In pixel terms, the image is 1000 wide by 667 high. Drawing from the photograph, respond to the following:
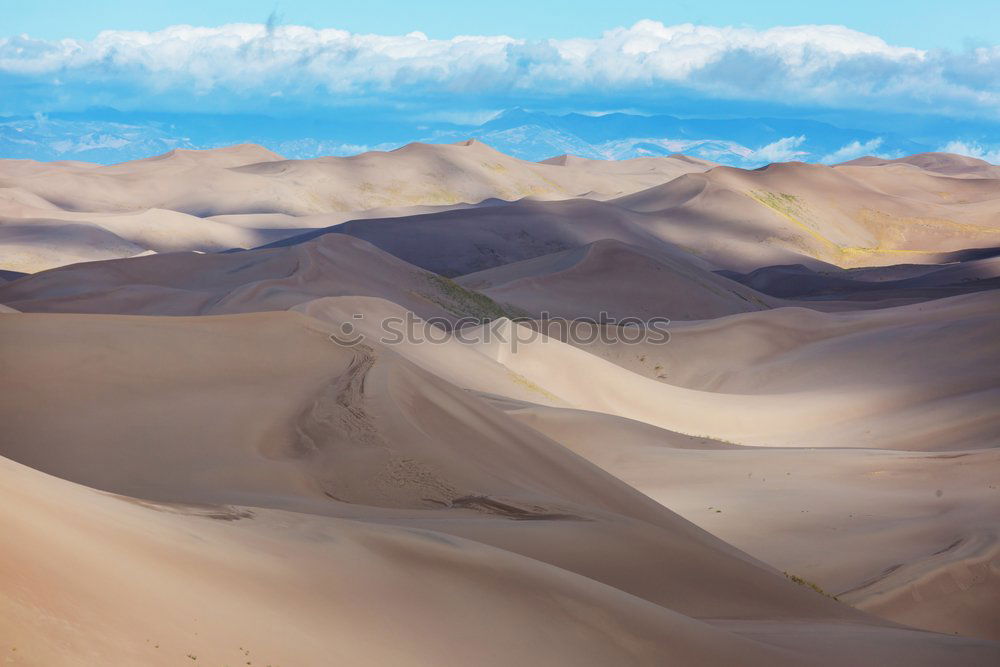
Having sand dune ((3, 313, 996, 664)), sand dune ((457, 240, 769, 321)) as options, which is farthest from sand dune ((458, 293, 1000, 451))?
sand dune ((3, 313, 996, 664))

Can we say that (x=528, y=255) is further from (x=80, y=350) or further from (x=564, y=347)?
(x=80, y=350)

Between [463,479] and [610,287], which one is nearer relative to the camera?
[463,479]

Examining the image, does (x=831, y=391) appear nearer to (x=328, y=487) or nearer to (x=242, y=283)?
(x=242, y=283)

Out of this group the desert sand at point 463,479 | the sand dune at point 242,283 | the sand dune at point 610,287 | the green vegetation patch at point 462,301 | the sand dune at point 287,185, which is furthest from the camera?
the sand dune at point 287,185

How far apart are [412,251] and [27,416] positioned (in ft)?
148

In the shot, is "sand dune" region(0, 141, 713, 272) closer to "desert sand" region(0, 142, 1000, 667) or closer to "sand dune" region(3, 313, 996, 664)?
"desert sand" region(0, 142, 1000, 667)

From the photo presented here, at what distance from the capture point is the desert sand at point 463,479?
471 cm

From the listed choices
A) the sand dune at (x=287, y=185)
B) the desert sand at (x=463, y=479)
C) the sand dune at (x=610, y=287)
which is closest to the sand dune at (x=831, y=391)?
the desert sand at (x=463, y=479)

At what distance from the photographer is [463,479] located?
8758mm

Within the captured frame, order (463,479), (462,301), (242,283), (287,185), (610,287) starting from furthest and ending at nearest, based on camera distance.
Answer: (287,185) < (610,287) < (462,301) < (242,283) < (463,479)

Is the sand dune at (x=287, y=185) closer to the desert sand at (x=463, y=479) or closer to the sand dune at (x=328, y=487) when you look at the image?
the desert sand at (x=463, y=479)

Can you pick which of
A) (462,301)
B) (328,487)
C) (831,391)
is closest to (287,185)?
(462,301)

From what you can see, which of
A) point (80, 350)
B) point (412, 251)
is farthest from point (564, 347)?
point (412, 251)

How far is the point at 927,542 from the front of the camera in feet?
36.4
